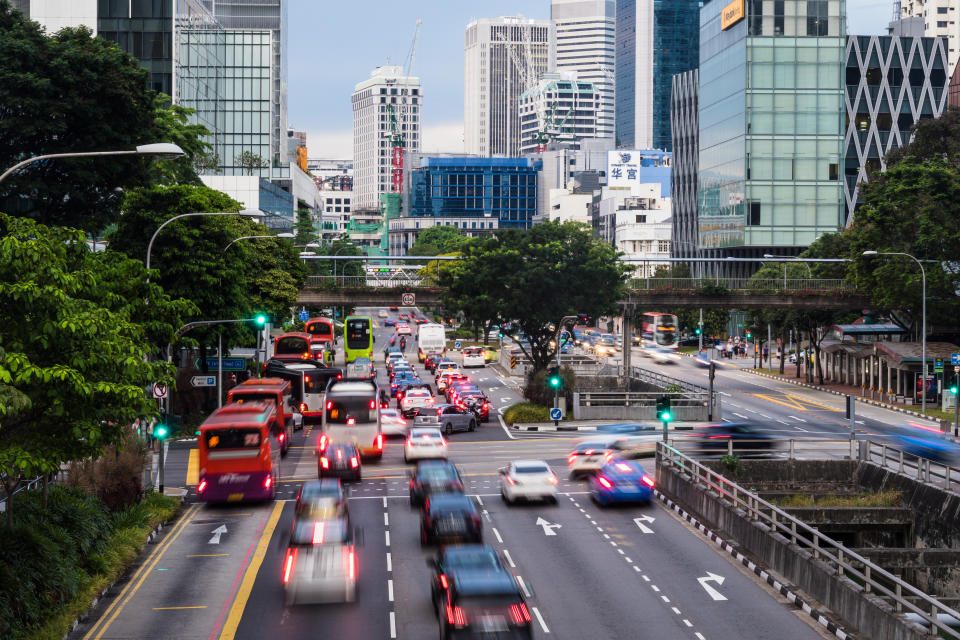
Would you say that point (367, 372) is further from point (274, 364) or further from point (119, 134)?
point (119, 134)

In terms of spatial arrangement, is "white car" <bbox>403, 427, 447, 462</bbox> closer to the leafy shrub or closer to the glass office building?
the leafy shrub

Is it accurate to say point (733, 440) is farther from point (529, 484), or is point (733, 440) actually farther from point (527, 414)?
point (527, 414)

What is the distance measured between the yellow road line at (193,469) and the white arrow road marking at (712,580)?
2172 centimetres

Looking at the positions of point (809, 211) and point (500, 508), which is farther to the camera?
point (809, 211)

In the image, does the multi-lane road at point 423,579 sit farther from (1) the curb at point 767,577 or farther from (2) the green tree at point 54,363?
(2) the green tree at point 54,363

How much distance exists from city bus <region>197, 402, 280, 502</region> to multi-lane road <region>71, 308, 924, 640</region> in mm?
720

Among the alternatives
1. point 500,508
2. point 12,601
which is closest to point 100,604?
point 12,601

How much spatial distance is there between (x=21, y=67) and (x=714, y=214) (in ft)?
358

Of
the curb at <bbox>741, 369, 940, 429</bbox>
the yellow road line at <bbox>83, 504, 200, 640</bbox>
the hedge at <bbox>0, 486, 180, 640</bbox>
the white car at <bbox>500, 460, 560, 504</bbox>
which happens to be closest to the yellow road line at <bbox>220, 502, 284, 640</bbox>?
the yellow road line at <bbox>83, 504, 200, 640</bbox>

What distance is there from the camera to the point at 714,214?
144500 millimetres

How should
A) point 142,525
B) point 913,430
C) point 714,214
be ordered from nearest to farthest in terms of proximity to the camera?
point 142,525 < point 913,430 < point 714,214

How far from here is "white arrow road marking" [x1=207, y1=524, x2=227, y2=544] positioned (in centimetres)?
3368

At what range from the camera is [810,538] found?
126 ft

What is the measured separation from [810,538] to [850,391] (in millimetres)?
52938
